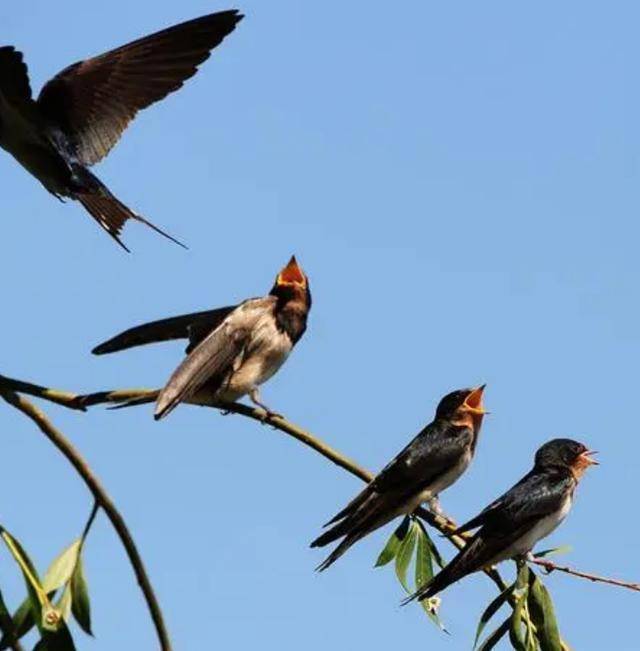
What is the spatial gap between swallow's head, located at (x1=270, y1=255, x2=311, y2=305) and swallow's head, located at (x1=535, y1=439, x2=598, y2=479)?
93 centimetres

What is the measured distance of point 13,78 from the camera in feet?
15.2

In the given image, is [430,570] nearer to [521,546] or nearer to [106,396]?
[521,546]

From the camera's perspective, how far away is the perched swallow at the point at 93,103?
4.62 metres

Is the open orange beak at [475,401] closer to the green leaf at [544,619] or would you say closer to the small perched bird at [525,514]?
the small perched bird at [525,514]

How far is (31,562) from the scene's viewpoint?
334 centimetres

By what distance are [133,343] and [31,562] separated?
0.50 m

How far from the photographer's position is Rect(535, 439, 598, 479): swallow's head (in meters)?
4.85

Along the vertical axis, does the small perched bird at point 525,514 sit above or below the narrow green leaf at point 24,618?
above

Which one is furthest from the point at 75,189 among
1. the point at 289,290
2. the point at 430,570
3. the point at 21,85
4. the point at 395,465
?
the point at 430,570

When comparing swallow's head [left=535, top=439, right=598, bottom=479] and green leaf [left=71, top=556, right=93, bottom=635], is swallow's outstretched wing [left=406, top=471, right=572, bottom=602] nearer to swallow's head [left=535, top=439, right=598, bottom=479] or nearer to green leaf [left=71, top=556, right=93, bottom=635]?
swallow's head [left=535, top=439, right=598, bottom=479]

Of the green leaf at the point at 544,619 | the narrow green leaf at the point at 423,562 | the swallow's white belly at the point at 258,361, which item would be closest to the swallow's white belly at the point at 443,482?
the narrow green leaf at the point at 423,562

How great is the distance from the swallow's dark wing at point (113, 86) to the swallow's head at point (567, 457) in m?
1.41

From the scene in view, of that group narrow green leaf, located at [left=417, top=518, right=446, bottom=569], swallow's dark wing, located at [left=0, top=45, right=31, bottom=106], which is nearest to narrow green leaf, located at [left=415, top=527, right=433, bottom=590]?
narrow green leaf, located at [left=417, top=518, right=446, bottom=569]

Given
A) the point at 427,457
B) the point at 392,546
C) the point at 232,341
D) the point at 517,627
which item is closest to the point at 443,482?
the point at 427,457
